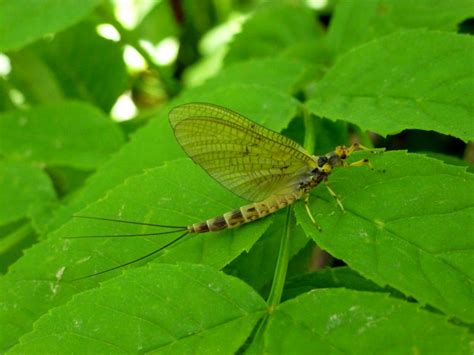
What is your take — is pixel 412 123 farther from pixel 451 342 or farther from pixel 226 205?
pixel 451 342

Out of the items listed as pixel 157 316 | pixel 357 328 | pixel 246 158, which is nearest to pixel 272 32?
pixel 246 158

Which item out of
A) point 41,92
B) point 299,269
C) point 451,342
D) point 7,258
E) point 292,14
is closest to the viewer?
point 451,342

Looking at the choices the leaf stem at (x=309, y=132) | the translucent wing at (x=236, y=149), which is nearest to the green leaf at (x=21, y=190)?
the translucent wing at (x=236, y=149)

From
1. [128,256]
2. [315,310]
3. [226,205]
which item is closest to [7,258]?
[128,256]

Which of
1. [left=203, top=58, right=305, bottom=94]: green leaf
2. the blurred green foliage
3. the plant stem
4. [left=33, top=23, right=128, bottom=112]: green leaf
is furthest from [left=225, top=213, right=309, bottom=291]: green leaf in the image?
[left=33, top=23, right=128, bottom=112]: green leaf

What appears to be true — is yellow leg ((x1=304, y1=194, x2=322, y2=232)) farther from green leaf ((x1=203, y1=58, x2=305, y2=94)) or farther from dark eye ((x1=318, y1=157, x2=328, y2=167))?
green leaf ((x1=203, y1=58, x2=305, y2=94))

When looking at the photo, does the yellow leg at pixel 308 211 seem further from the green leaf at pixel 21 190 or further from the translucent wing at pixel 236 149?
the green leaf at pixel 21 190
